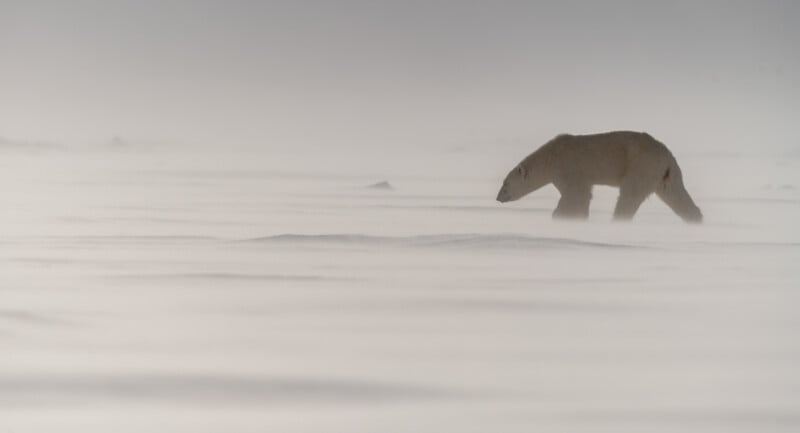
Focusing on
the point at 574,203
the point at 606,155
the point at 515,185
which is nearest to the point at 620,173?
the point at 606,155

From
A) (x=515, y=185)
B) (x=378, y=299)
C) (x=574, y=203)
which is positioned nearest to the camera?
(x=378, y=299)

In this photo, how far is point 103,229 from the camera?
3740 mm

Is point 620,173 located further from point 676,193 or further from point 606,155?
point 676,193

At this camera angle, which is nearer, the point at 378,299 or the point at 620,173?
the point at 378,299

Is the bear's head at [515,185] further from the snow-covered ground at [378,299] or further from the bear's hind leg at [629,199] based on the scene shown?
the bear's hind leg at [629,199]

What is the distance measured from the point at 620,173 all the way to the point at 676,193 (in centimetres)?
19

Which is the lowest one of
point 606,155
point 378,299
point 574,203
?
point 378,299

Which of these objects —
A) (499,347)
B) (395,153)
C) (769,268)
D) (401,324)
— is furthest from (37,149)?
(769,268)

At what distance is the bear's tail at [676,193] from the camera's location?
423 centimetres

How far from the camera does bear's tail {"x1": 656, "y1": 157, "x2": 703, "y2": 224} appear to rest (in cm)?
423

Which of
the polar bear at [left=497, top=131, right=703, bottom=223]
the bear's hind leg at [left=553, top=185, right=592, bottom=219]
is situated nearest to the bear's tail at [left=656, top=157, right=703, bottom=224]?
the polar bear at [left=497, top=131, right=703, bottom=223]

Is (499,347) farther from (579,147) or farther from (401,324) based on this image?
(579,147)

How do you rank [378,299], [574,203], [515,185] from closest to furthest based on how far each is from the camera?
[378,299]
[574,203]
[515,185]

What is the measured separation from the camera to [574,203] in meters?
4.21
